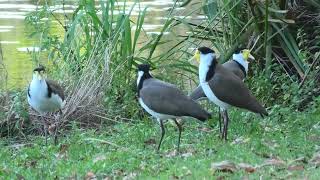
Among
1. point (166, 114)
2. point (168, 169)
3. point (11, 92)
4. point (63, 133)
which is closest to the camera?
point (168, 169)

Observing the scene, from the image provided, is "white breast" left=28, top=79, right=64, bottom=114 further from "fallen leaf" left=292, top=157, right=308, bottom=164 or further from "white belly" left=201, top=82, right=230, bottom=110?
"fallen leaf" left=292, top=157, right=308, bottom=164

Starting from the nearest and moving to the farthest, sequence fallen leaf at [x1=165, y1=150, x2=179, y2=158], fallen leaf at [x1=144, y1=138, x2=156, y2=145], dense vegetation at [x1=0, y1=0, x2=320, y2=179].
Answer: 1. dense vegetation at [x1=0, y1=0, x2=320, y2=179]
2. fallen leaf at [x1=165, y1=150, x2=179, y2=158]
3. fallen leaf at [x1=144, y1=138, x2=156, y2=145]

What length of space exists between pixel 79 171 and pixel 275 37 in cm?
668

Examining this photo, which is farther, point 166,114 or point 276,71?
point 276,71

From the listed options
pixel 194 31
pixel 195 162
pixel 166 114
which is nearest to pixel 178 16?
pixel 194 31

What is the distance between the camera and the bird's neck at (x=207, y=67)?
10.4 m

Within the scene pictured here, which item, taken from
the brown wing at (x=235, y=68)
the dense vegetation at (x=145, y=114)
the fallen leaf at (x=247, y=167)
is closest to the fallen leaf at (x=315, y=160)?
the dense vegetation at (x=145, y=114)

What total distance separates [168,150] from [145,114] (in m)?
3.57

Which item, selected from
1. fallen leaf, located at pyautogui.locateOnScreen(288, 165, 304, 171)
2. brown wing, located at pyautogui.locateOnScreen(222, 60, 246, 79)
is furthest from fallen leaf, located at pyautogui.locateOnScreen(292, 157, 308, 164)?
brown wing, located at pyautogui.locateOnScreen(222, 60, 246, 79)

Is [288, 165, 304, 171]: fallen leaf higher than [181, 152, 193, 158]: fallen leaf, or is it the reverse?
[288, 165, 304, 171]: fallen leaf

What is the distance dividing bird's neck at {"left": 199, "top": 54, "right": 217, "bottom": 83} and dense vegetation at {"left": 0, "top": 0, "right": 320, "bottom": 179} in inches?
30.3

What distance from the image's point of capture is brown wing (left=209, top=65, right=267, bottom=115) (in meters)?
10.2

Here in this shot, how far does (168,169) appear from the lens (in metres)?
8.16

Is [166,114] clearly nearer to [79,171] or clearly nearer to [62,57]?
[79,171]
